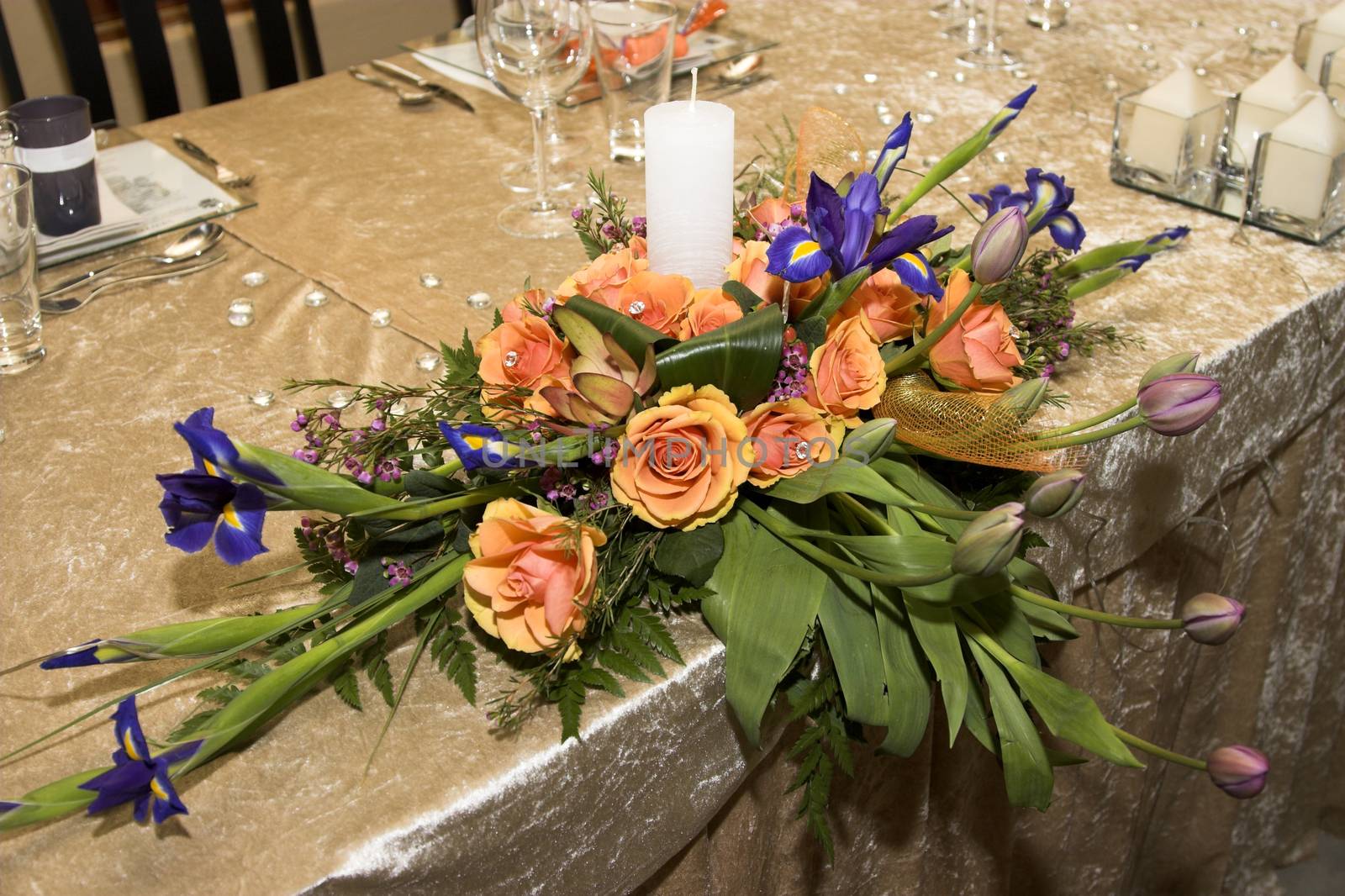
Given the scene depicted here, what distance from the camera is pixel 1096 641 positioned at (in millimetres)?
968

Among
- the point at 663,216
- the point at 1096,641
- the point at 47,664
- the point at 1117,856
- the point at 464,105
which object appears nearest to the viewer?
the point at 47,664

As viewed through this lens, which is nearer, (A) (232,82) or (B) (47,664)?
(B) (47,664)

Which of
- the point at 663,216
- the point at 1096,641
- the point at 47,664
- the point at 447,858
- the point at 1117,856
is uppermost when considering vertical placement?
the point at 663,216

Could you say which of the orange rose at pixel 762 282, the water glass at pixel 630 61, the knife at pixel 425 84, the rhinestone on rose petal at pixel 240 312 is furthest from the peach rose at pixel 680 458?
the knife at pixel 425 84

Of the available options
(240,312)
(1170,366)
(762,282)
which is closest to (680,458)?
(762,282)

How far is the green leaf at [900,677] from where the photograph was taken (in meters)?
0.61

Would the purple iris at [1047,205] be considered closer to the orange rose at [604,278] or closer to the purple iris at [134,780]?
the orange rose at [604,278]

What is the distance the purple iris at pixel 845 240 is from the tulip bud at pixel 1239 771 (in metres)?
0.27

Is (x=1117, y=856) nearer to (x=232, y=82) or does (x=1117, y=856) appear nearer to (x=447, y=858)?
(x=447, y=858)

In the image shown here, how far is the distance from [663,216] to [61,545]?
0.43 meters

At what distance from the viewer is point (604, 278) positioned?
698 millimetres

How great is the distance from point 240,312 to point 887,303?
1.81 ft

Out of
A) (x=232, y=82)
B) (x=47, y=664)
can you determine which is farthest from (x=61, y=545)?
(x=232, y=82)

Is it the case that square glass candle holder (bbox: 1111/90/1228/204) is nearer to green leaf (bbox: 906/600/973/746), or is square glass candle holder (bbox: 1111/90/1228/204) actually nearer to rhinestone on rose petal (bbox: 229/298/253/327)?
green leaf (bbox: 906/600/973/746)
